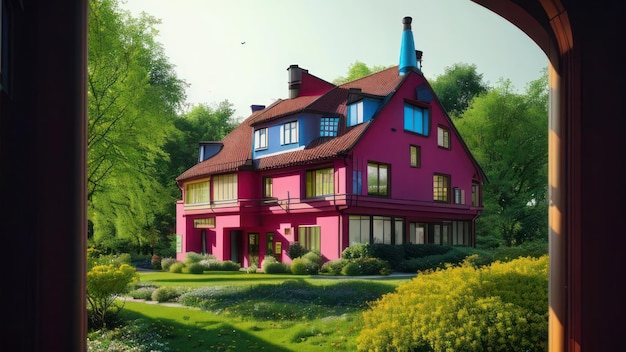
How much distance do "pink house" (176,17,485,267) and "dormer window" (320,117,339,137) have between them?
0.07ft

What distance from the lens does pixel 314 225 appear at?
9625 mm

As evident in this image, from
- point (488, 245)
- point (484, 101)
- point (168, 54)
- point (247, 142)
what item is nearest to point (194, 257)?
point (247, 142)

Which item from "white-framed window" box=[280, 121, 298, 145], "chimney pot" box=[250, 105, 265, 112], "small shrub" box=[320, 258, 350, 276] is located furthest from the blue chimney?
"small shrub" box=[320, 258, 350, 276]

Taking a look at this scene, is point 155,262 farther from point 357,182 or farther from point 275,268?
point 357,182

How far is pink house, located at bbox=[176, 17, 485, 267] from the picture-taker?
9617mm

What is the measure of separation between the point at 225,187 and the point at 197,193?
552 mm

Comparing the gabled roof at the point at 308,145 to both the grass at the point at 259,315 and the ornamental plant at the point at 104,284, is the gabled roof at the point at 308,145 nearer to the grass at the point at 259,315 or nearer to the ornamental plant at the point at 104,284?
the grass at the point at 259,315

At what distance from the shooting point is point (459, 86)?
15391mm

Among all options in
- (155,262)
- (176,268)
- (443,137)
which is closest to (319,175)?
(176,268)

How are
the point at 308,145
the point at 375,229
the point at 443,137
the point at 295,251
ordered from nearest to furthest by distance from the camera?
the point at 295,251 → the point at 375,229 → the point at 308,145 → the point at 443,137

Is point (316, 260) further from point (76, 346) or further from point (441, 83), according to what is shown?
point (441, 83)

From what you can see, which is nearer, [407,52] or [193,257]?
[193,257]

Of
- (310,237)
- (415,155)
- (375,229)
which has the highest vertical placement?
(415,155)

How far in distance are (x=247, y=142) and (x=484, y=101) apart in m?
6.76
